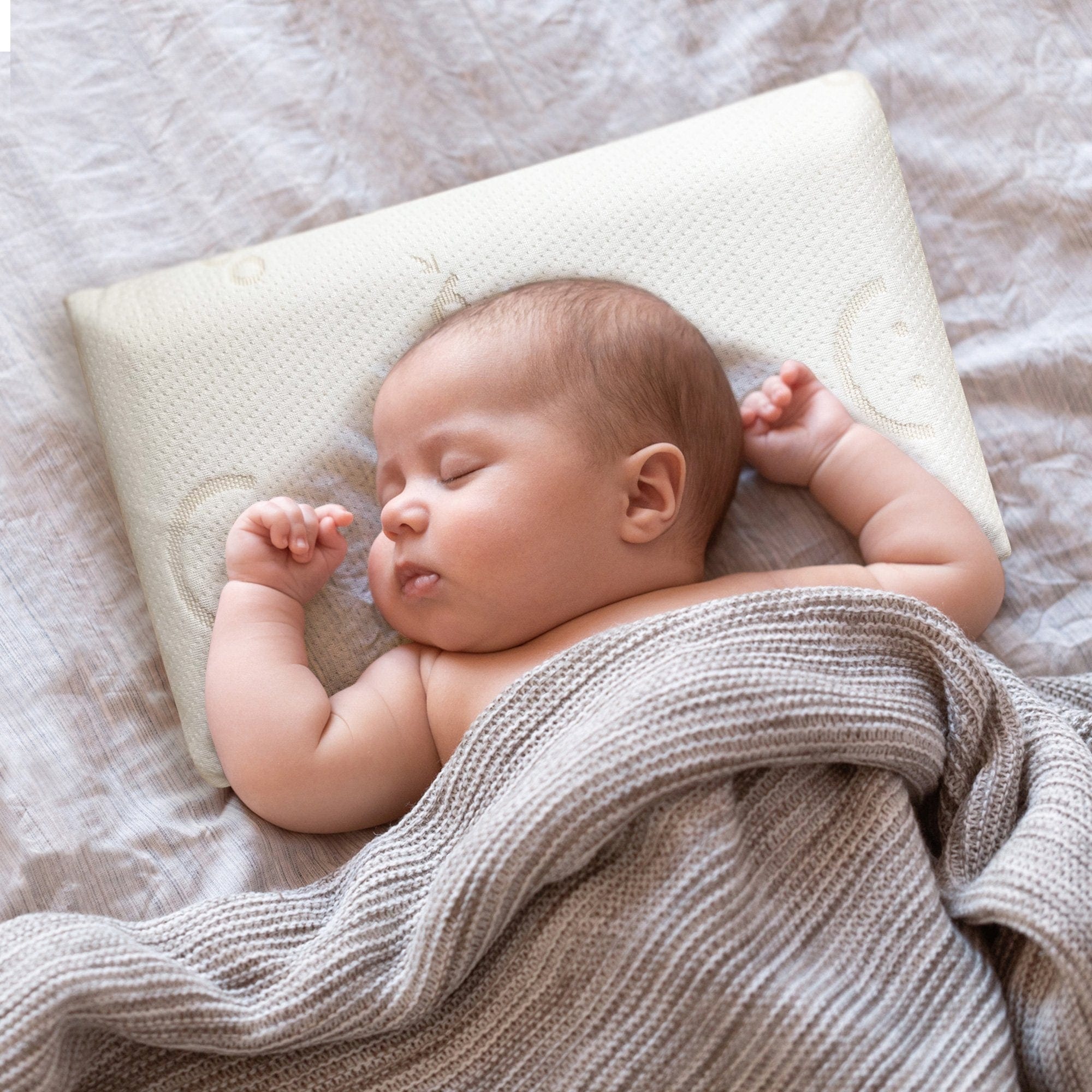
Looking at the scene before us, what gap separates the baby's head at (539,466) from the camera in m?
1.12

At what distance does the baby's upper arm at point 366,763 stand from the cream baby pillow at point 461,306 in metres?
0.07

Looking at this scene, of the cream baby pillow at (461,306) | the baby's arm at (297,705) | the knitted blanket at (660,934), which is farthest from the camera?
the cream baby pillow at (461,306)

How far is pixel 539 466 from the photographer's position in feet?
3.67

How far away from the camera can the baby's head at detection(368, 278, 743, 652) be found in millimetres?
1118

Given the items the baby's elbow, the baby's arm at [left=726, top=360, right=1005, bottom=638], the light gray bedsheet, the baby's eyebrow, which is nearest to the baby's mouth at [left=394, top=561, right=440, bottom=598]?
the baby's eyebrow

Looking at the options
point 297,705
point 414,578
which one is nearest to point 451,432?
point 414,578

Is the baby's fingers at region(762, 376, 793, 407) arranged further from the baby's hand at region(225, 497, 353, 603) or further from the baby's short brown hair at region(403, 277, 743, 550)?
the baby's hand at region(225, 497, 353, 603)

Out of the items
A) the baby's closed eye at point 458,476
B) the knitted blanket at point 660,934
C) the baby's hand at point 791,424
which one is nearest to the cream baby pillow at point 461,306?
the baby's hand at point 791,424

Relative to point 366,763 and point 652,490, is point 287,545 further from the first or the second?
point 652,490

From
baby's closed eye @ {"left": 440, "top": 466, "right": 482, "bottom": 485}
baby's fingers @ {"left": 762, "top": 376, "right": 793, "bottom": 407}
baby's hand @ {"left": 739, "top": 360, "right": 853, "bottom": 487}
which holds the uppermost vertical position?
baby's closed eye @ {"left": 440, "top": 466, "right": 482, "bottom": 485}

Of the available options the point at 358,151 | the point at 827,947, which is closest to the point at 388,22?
the point at 358,151

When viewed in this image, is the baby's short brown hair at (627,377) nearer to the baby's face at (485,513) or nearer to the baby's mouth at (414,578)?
the baby's face at (485,513)

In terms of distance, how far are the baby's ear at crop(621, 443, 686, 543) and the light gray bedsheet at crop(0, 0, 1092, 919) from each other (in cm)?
16

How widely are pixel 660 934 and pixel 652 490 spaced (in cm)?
44
